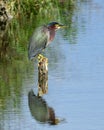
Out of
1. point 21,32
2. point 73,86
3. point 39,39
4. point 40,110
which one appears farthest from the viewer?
point 21,32

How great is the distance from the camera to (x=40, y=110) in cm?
1153

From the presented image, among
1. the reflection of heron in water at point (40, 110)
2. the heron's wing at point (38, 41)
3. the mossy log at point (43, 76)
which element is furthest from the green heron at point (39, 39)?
the reflection of heron in water at point (40, 110)

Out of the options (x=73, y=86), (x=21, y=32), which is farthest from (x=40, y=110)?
(x=21, y=32)

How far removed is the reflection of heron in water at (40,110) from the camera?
35.8 feet

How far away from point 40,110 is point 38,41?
2.01m

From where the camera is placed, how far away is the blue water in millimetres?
10625

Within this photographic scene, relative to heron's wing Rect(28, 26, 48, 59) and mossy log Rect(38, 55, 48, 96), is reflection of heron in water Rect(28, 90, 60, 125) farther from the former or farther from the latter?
heron's wing Rect(28, 26, 48, 59)

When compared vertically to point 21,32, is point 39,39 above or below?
above

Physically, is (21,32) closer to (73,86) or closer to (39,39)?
(39,39)

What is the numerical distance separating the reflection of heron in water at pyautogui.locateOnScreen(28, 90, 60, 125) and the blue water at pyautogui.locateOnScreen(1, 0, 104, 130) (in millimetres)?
67

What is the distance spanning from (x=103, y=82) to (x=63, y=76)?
0.83 metres

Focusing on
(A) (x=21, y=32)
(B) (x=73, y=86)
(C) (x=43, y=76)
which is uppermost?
(C) (x=43, y=76)

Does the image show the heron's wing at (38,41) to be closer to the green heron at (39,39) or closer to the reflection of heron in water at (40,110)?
the green heron at (39,39)

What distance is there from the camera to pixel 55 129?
33.9ft
